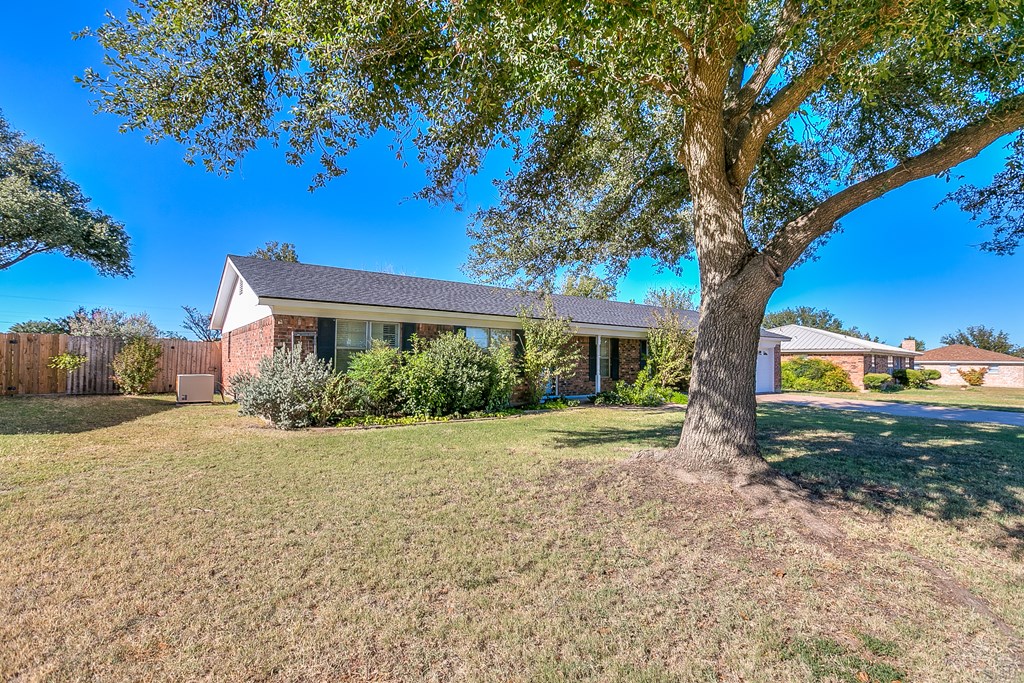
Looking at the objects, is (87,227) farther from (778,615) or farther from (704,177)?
(778,615)

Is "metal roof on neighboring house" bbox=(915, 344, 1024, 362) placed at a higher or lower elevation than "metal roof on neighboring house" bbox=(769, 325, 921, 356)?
lower

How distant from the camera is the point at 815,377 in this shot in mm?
24734

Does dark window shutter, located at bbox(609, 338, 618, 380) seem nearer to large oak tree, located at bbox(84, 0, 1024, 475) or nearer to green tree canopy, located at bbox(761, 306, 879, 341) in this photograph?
large oak tree, located at bbox(84, 0, 1024, 475)

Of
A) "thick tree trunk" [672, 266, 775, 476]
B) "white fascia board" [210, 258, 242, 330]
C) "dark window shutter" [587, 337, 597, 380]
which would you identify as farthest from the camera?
"dark window shutter" [587, 337, 597, 380]

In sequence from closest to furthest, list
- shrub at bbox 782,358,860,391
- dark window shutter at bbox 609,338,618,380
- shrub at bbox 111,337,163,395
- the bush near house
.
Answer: shrub at bbox 111,337,163,395
dark window shutter at bbox 609,338,618,380
shrub at bbox 782,358,860,391
the bush near house

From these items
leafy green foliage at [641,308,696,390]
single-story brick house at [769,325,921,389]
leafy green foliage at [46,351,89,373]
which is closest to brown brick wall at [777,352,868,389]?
single-story brick house at [769,325,921,389]

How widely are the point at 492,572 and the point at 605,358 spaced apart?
1441cm

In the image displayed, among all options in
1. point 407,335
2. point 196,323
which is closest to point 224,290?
point 407,335

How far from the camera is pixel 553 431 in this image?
946cm

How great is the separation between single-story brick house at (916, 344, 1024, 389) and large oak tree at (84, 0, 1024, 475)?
38222 millimetres

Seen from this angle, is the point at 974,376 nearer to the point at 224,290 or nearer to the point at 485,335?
the point at 485,335

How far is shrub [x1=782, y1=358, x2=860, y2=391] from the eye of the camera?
24516mm

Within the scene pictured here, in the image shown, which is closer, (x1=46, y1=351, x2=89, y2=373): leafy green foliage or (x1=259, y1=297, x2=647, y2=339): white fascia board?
(x1=259, y1=297, x2=647, y2=339): white fascia board

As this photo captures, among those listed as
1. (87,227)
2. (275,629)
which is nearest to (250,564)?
(275,629)
